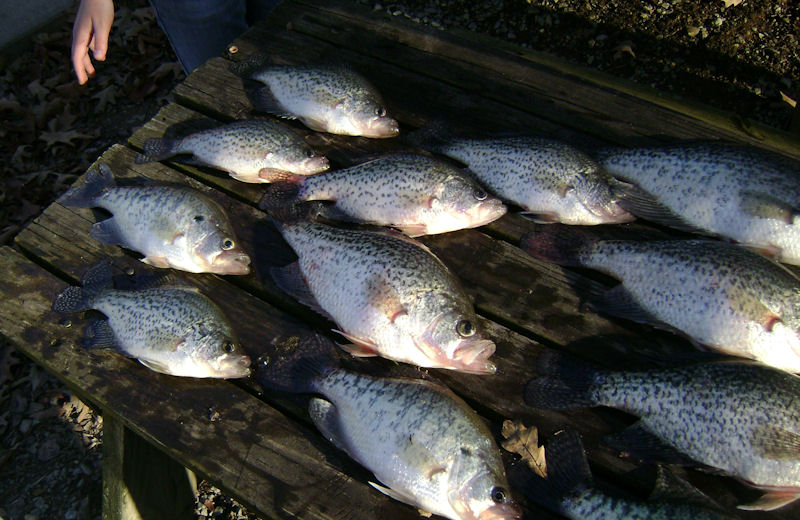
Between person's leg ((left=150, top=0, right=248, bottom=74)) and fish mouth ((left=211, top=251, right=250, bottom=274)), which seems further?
person's leg ((left=150, top=0, right=248, bottom=74))

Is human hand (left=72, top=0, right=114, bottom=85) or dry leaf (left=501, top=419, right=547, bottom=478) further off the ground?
human hand (left=72, top=0, right=114, bottom=85)

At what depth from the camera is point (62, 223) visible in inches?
143

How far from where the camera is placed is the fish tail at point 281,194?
334cm

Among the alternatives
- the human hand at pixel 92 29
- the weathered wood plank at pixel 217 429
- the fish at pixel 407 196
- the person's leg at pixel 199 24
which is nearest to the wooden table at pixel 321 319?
the weathered wood plank at pixel 217 429

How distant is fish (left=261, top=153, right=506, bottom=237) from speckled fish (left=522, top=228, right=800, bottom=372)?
773 mm

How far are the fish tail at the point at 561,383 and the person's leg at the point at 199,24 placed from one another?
3.94 meters

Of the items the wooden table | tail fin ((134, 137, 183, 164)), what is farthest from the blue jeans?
tail fin ((134, 137, 183, 164))

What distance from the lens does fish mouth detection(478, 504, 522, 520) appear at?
2.32 metres

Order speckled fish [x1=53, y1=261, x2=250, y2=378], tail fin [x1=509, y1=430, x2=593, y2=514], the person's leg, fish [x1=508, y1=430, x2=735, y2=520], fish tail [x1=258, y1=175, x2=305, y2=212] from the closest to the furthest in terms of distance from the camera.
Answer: fish [x1=508, y1=430, x2=735, y2=520], tail fin [x1=509, y1=430, x2=593, y2=514], speckled fish [x1=53, y1=261, x2=250, y2=378], fish tail [x1=258, y1=175, x2=305, y2=212], the person's leg

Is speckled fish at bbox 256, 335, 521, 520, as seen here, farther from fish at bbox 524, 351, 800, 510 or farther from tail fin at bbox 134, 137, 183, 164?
tail fin at bbox 134, 137, 183, 164

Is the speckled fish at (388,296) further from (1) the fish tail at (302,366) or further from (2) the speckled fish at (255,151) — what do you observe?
(2) the speckled fish at (255,151)

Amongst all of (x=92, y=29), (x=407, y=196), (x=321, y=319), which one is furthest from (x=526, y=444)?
(x=92, y=29)

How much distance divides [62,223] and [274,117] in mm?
1688

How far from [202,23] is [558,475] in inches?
180
